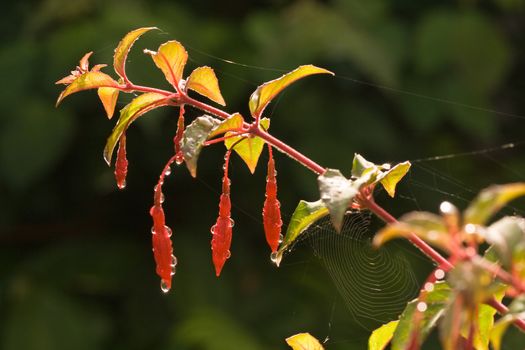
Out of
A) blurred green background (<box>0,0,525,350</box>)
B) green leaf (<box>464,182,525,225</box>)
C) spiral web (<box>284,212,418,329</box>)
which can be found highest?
green leaf (<box>464,182,525,225</box>)

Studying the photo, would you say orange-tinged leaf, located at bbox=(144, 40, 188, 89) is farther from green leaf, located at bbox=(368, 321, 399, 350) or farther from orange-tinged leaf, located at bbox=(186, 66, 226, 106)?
green leaf, located at bbox=(368, 321, 399, 350)

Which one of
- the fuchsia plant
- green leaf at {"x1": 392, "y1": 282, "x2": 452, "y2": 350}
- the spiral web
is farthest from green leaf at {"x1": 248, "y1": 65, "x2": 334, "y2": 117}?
the spiral web

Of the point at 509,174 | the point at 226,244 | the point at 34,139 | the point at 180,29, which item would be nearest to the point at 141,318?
the point at 34,139

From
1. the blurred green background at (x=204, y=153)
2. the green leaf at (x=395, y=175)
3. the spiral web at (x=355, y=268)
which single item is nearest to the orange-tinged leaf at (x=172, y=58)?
the green leaf at (x=395, y=175)

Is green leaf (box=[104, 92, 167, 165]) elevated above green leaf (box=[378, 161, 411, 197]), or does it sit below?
above

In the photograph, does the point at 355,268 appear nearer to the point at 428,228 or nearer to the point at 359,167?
the point at 359,167

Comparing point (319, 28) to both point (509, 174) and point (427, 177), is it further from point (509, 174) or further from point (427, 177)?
point (509, 174)

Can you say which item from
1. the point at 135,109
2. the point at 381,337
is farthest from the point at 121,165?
the point at 381,337
